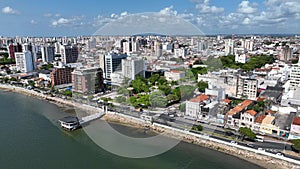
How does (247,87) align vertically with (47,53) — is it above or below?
below

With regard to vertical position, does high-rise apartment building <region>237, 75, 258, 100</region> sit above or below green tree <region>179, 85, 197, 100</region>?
below

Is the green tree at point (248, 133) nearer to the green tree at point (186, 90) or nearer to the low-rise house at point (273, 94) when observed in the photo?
the green tree at point (186, 90)

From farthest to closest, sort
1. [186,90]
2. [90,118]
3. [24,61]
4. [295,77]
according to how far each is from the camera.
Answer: [24,61], [295,77], [90,118], [186,90]

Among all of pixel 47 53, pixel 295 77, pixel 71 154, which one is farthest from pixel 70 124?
pixel 47 53

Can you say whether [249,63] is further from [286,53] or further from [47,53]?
[47,53]

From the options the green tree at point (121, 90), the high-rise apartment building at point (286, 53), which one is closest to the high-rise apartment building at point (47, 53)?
the green tree at point (121, 90)

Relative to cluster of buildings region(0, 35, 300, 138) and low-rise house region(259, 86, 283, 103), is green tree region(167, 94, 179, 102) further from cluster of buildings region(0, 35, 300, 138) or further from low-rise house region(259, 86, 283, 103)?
low-rise house region(259, 86, 283, 103)

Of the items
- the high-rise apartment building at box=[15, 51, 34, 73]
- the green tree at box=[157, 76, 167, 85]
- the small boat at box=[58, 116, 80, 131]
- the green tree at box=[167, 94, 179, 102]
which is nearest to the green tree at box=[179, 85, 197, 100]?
the green tree at box=[167, 94, 179, 102]

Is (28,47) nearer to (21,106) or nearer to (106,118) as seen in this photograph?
(21,106)

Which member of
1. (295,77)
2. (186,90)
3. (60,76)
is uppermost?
(186,90)
